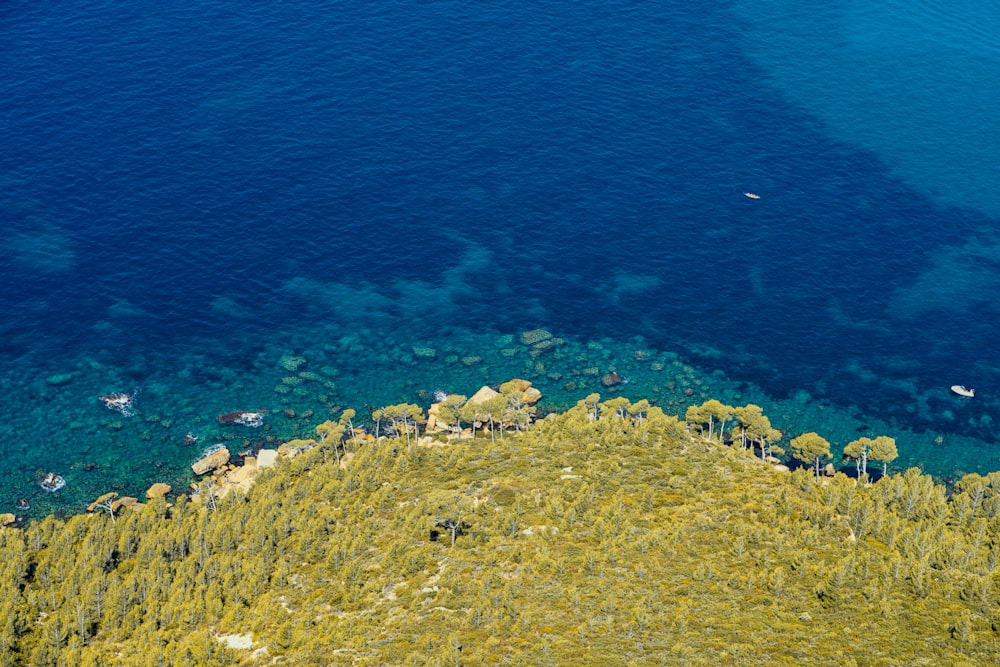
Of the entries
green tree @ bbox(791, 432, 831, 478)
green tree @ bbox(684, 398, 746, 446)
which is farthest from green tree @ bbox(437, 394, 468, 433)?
green tree @ bbox(791, 432, 831, 478)

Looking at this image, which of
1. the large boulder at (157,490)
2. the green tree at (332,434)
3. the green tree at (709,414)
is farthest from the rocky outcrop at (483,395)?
the large boulder at (157,490)

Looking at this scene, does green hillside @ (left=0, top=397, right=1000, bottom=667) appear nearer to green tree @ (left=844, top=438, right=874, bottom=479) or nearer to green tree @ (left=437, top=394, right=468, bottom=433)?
green tree @ (left=437, top=394, right=468, bottom=433)

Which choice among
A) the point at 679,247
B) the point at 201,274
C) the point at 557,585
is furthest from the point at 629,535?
the point at 201,274

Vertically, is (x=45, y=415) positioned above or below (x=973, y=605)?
below

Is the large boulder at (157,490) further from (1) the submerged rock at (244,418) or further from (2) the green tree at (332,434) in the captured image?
(2) the green tree at (332,434)

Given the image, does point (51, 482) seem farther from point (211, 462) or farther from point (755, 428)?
point (755, 428)

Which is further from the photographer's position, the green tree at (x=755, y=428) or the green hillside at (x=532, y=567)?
the green tree at (x=755, y=428)

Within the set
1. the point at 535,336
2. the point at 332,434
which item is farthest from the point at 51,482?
the point at 535,336

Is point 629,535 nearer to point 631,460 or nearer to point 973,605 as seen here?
point 631,460
